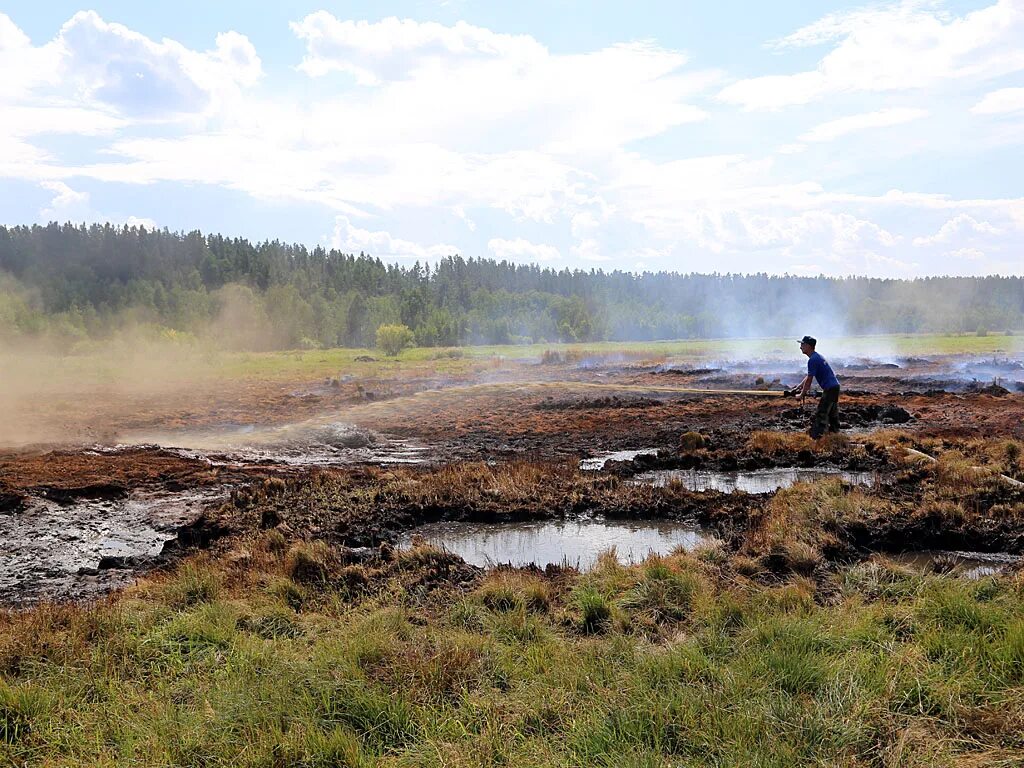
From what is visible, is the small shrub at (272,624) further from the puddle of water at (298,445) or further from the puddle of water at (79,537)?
the puddle of water at (298,445)

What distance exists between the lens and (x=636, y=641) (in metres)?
6.06

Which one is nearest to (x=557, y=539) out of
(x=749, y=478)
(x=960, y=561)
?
(x=960, y=561)

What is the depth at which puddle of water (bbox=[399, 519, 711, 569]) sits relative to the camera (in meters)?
9.55

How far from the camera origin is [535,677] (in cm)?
538

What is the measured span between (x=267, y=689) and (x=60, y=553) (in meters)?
6.91

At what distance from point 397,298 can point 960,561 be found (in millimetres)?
122539

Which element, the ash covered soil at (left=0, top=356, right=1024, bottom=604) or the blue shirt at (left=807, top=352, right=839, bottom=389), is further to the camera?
the blue shirt at (left=807, top=352, right=839, bottom=389)

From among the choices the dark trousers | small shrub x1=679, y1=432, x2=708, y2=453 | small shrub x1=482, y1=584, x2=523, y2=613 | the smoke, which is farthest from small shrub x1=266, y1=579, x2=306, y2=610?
the smoke

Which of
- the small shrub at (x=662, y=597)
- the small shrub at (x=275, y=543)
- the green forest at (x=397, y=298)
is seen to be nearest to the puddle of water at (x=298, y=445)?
the small shrub at (x=275, y=543)

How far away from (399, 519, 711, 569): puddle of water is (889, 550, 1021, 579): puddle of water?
246 centimetres

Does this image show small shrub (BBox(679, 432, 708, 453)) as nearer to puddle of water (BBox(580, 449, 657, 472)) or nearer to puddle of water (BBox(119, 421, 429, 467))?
puddle of water (BBox(580, 449, 657, 472))

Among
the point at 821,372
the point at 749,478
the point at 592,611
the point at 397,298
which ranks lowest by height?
the point at 749,478

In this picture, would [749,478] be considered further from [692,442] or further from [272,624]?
[272,624]

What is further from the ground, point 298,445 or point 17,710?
point 17,710
